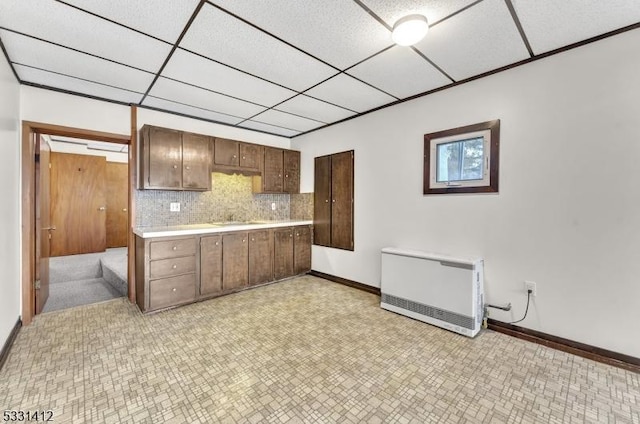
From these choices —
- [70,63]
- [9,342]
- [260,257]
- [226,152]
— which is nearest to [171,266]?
[260,257]

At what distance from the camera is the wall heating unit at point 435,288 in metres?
2.65

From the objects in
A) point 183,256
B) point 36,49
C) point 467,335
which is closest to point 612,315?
point 467,335

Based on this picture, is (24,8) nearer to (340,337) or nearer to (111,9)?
(111,9)

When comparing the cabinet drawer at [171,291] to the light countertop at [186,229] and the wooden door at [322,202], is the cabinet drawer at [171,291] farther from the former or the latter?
the wooden door at [322,202]

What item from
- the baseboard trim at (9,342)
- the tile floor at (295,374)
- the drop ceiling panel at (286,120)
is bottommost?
the tile floor at (295,374)

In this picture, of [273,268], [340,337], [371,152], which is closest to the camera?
[340,337]

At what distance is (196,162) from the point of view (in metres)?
3.81

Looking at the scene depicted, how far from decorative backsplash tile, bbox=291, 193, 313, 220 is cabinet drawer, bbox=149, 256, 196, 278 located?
211 centimetres

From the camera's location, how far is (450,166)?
122 inches

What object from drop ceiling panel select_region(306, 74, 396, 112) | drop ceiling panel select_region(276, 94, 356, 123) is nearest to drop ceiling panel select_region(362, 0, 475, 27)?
drop ceiling panel select_region(306, 74, 396, 112)

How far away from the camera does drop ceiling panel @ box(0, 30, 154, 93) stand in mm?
2225

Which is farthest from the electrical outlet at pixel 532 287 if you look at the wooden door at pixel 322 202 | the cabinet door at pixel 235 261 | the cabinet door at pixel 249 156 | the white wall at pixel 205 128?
the white wall at pixel 205 128

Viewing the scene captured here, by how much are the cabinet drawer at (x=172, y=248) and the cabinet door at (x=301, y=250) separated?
1.67 m

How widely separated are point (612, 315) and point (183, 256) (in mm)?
4195
